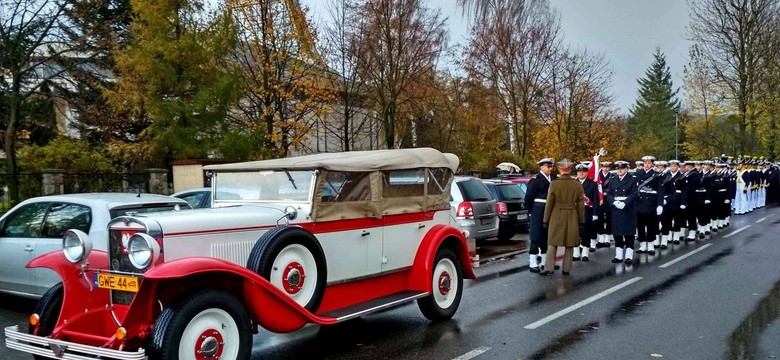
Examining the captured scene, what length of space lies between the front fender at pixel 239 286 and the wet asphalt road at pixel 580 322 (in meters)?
0.82

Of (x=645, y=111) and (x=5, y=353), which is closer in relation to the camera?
(x=5, y=353)

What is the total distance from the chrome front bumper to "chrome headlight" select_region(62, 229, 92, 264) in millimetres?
698

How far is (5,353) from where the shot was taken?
6.54 m

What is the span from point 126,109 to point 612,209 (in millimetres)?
16723

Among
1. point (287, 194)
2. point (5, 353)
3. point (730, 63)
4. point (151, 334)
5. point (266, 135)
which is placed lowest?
point (5, 353)

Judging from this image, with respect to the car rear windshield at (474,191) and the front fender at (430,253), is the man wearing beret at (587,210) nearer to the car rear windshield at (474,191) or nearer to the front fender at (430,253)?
the car rear windshield at (474,191)

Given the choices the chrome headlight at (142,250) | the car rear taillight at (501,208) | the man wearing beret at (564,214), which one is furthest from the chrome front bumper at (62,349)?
the car rear taillight at (501,208)

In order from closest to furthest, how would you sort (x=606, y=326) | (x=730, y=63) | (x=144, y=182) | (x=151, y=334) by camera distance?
(x=151, y=334) < (x=606, y=326) < (x=144, y=182) < (x=730, y=63)

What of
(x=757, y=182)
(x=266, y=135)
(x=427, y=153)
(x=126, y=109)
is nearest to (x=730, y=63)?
(x=757, y=182)

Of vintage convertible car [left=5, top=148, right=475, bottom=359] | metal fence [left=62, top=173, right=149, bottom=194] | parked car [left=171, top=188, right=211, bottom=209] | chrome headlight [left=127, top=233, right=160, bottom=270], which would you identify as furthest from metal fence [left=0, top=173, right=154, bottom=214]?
chrome headlight [left=127, top=233, right=160, bottom=270]

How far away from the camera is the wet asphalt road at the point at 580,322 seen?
6395 mm

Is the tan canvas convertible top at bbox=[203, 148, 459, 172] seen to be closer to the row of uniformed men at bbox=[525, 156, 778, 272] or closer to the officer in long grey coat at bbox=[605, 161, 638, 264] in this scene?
the row of uniformed men at bbox=[525, 156, 778, 272]

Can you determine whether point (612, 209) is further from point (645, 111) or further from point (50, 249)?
point (645, 111)

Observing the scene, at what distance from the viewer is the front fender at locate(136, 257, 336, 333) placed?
490cm
